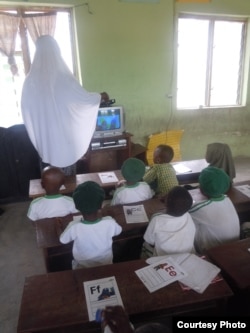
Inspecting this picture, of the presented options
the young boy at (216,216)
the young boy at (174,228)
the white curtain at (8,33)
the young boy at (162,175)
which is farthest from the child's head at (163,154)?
the white curtain at (8,33)

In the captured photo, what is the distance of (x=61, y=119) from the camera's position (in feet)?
8.77

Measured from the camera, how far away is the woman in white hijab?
2514mm

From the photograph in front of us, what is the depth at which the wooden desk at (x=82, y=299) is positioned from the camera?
3.45 feet

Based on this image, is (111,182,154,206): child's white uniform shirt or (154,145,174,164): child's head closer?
(111,182,154,206): child's white uniform shirt

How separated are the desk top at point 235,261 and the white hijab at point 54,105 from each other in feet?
6.06

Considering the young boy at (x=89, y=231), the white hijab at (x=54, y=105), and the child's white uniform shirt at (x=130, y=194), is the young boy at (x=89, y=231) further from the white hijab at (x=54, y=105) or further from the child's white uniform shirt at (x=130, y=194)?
the white hijab at (x=54, y=105)

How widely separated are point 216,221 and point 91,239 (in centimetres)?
80

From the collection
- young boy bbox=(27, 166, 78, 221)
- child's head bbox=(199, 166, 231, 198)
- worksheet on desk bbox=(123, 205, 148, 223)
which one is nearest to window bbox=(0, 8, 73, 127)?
young boy bbox=(27, 166, 78, 221)

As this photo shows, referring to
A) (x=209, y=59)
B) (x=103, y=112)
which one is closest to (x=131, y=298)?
(x=103, y=112)

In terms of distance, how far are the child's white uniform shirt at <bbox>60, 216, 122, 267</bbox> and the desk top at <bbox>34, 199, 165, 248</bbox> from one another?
6.4 inches

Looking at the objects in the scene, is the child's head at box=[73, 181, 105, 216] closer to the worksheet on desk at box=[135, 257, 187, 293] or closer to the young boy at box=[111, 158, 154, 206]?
the worksheet on desk at box=[135, 257, 187, 293]

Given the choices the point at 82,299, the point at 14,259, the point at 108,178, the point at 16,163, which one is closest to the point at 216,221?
the point at 82,299

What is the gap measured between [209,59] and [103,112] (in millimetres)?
2355

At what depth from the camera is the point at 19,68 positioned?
3.81m
